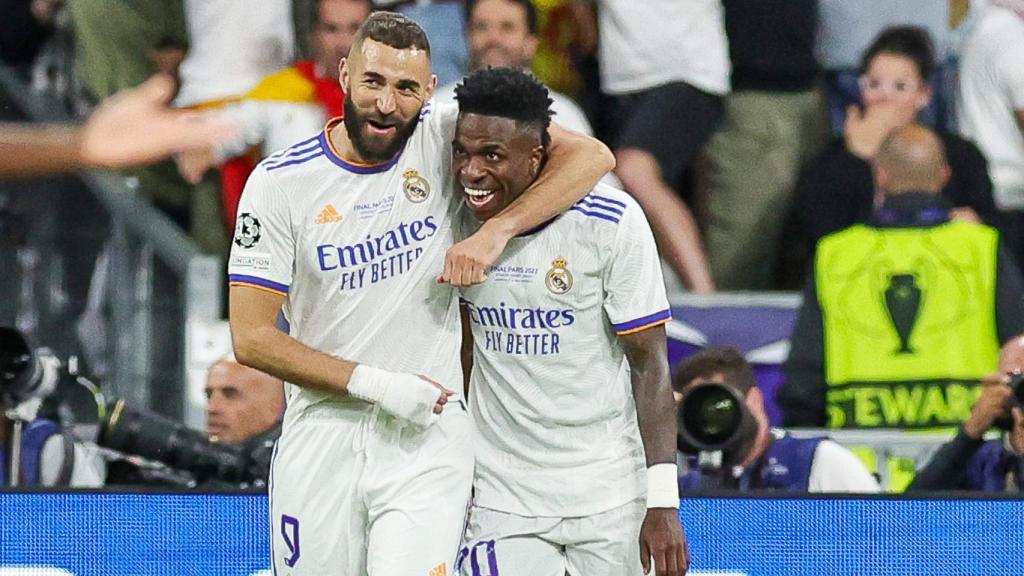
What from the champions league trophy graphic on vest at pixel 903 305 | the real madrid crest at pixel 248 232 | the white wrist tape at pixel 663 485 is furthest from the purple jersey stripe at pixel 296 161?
the champions league trophy graphic on vest at pixel 903 305

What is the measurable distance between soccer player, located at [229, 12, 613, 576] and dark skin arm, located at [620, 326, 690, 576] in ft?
1.33

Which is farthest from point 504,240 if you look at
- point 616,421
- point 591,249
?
point 616,421

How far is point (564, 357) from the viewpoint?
4.80 m

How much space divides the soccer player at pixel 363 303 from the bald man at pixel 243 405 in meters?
2.09

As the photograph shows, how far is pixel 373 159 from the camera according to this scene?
183 inches

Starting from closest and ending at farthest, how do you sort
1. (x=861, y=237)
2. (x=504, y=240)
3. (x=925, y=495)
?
(x=504, y=240) → (x=925, y=495) → (x=861, y=237)

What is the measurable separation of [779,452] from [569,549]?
1.52 m

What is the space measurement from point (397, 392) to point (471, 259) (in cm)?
34

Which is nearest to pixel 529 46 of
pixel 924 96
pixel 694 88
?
pixel 694 88

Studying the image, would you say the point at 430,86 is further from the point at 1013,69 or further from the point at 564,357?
the point at 1013,69

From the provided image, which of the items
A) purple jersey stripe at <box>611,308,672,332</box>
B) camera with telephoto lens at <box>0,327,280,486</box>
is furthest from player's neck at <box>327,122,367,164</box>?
camera with telephoto lens at <box>0,327,280,486</box>

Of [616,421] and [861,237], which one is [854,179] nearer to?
[861,237]

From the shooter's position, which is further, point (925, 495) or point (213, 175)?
point (213, 175)

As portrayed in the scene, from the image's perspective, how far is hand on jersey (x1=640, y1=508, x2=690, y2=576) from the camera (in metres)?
4.64
